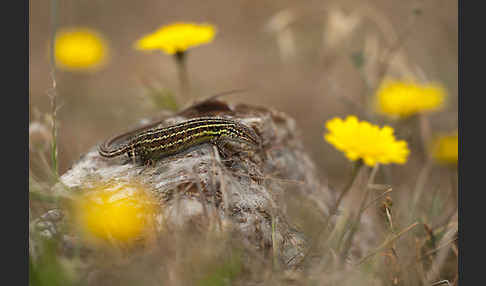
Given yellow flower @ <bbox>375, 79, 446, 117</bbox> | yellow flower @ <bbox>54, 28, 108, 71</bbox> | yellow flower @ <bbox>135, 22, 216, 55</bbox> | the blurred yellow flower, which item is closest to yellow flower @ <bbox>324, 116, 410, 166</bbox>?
the blurred yellow flower

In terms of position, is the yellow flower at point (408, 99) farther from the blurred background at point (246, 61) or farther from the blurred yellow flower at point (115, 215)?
the blurred yellow flower at point (115, 215)

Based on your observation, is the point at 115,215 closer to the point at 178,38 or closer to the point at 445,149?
the point at 178,38

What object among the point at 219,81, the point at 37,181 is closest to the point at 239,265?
the point at 37,181

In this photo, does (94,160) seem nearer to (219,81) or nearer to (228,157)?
(228,157)

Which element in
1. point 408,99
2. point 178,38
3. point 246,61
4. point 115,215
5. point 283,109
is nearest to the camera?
point 115,215

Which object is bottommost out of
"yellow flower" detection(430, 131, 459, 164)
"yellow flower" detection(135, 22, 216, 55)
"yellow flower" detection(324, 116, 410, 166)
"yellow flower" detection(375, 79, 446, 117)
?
"yellow flower" detection(324, 116, 410, 166)

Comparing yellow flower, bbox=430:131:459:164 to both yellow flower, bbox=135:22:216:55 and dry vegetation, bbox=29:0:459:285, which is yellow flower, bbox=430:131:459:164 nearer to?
dry vegetation, bbox=29:0:459:285

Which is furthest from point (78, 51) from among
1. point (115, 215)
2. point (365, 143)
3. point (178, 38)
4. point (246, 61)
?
point (365, 143)
